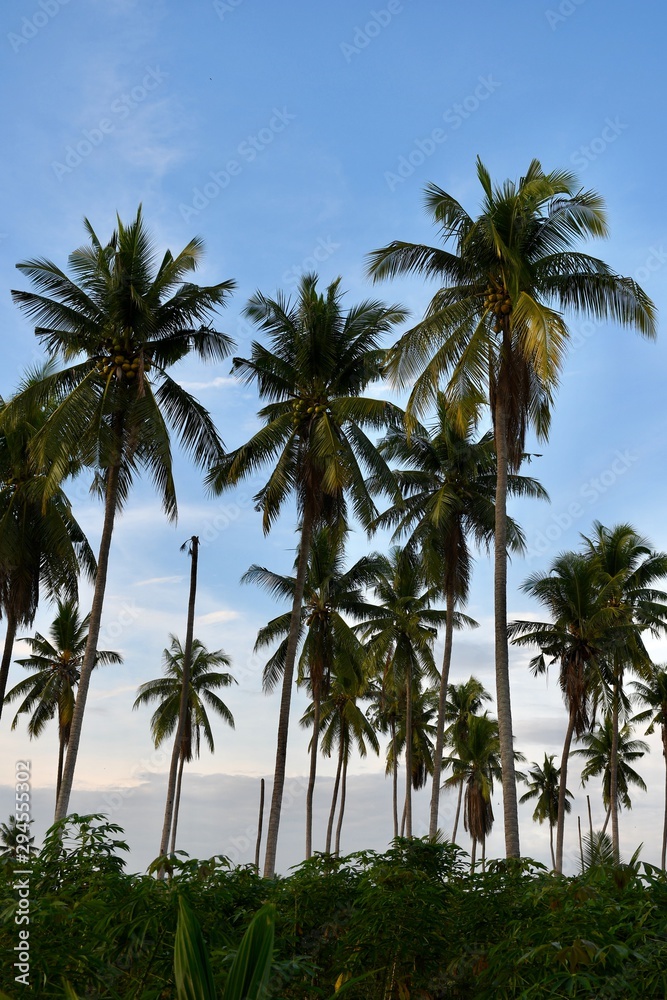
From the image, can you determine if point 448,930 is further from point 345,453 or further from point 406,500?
point 406,500

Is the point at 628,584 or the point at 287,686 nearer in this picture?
the point at 287,686

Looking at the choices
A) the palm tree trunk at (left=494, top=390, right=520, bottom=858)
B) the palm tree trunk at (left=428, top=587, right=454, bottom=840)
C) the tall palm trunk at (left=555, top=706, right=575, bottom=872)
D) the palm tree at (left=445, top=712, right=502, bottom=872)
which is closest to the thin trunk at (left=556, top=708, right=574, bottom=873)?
the tall palm trunk at (left=555, top=706, right=575, bottom=872)

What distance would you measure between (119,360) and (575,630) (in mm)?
21119

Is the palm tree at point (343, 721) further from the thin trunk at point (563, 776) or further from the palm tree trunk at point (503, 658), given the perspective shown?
the palm tree trunk at point (503, 658)

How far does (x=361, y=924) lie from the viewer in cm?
623

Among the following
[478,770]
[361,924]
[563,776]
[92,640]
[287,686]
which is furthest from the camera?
[478,770]

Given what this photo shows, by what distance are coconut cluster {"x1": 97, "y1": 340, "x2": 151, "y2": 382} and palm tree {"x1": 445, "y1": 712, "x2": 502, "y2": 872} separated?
112ft

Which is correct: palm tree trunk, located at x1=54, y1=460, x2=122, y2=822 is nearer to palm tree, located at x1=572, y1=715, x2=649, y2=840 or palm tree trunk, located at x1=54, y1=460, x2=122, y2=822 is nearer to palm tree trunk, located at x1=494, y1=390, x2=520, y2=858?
palm tree trunk, located at x1=494, y1=390, x2=520, y2=858

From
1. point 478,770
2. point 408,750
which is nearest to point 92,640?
point 408,750

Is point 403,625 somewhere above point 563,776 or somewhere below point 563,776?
above

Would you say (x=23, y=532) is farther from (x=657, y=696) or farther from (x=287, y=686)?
(x=657, y=696)

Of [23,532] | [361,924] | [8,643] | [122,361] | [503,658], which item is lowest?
[361,924]

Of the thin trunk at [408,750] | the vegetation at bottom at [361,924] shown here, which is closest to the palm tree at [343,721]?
the thin trunk at [408,750]

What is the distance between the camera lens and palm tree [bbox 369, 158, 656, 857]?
19422 mm
